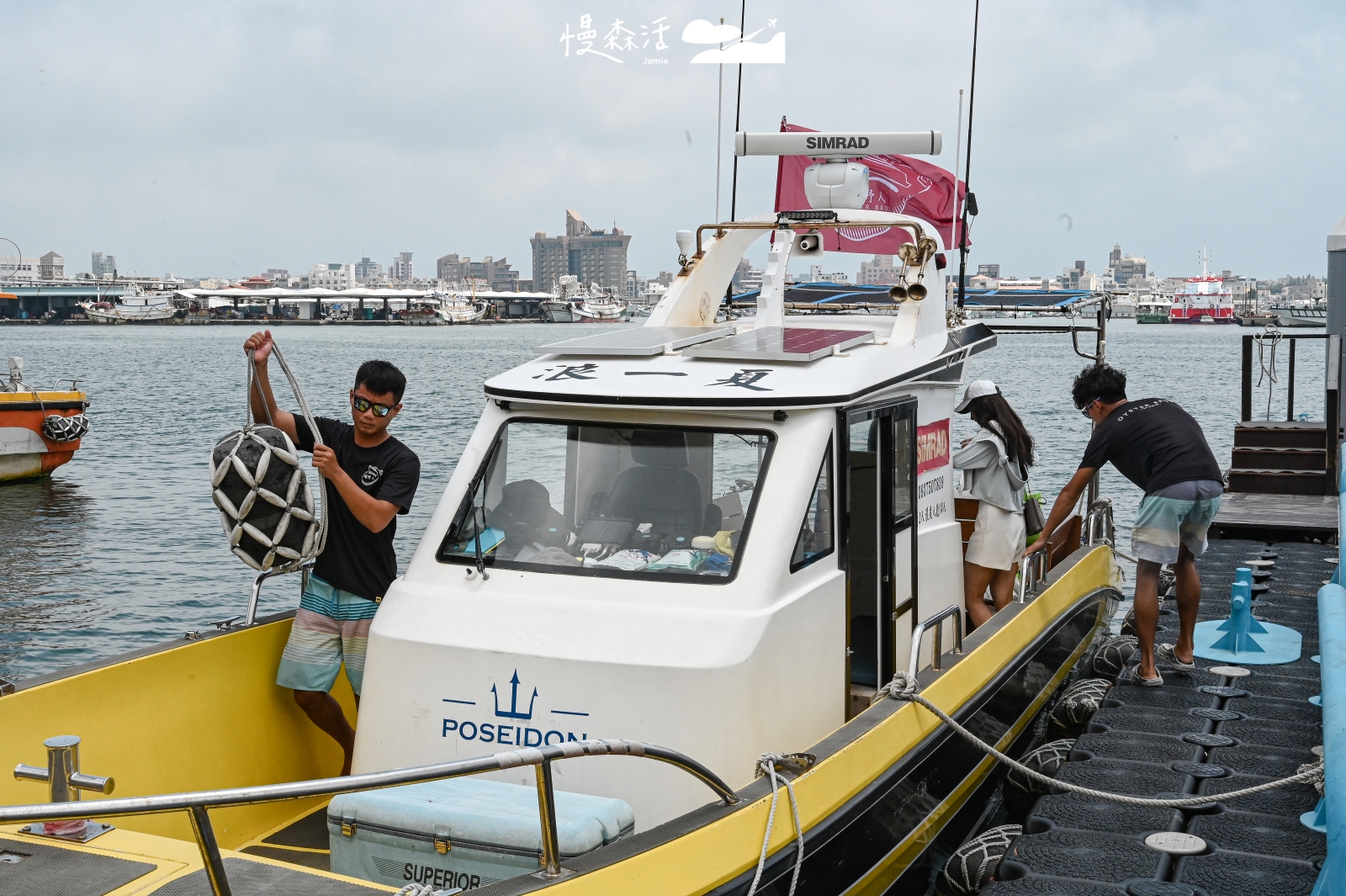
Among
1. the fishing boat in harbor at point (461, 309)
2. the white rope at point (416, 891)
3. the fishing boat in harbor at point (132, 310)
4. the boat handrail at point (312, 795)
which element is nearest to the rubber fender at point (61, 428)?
the boat handrail at point (312, 795)

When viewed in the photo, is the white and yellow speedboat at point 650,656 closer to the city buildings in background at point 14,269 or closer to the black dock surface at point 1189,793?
the black dock surface at point 1189,793

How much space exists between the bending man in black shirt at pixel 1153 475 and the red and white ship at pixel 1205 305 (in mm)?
165031

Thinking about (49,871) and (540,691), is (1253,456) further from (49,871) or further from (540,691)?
(49,871)

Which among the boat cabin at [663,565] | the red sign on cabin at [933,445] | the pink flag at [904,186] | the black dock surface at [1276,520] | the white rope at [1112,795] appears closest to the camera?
the boat cabin at [663,565]

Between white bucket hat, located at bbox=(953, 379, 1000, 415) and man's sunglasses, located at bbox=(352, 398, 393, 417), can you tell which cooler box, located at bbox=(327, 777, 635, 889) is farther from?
white bucket hat, located at bbox=(953, 379, 1000, 415)

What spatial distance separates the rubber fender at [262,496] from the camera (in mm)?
4914

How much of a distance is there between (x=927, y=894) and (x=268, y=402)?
3.55 m

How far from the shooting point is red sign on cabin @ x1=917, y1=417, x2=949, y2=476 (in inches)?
234

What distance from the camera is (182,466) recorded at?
88.3 ft

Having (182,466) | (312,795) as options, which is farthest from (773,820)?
(182,466)

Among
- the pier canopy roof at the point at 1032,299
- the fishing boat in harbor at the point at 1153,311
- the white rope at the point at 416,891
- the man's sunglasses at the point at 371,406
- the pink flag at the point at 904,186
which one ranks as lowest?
the white rope at the point at 416,891

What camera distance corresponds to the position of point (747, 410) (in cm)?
480

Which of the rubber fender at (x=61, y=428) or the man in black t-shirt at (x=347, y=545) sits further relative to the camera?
the rubber fender at (x=61, y=428)

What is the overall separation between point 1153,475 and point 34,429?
902 inches
